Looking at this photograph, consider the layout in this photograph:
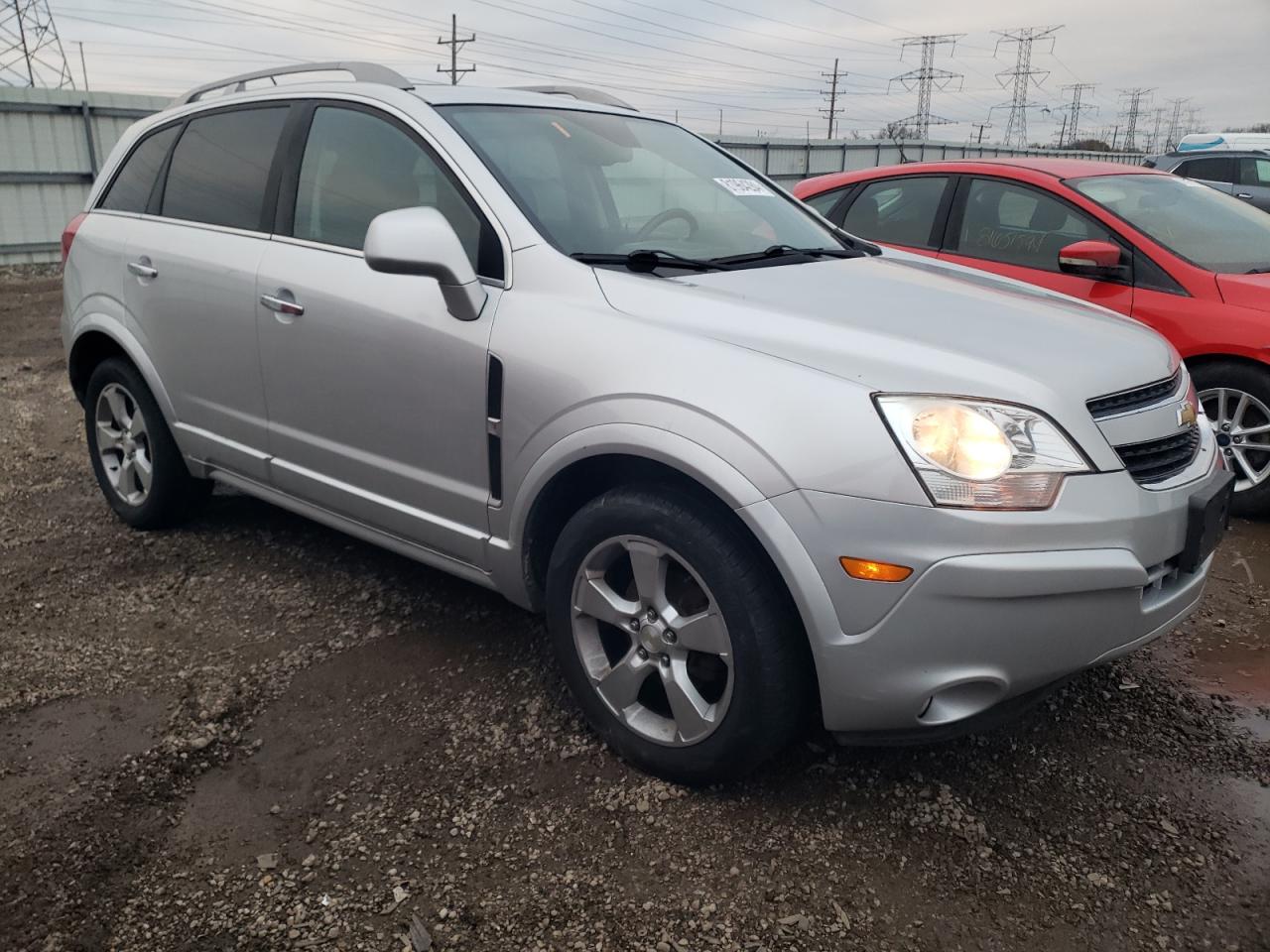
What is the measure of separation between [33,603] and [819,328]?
3018mm

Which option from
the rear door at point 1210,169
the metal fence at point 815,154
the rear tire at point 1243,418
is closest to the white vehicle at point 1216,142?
the metal fence at point 815,154

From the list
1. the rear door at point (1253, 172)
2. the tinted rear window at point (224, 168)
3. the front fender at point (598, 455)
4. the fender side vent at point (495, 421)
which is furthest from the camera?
the rear door at point (1253, 172)

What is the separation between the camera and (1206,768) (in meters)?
2.72

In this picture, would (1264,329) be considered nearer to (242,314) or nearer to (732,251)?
(732,251)

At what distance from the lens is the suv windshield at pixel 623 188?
2.95 m

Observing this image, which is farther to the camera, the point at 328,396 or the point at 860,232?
the point at 860,232

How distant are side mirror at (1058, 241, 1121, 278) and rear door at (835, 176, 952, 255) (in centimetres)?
79

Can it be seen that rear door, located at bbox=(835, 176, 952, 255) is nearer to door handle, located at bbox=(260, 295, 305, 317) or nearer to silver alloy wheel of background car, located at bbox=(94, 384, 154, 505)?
door handle, located at bbox=(260, 295, 305, 317)

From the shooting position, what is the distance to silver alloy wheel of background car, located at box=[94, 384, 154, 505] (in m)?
4.22

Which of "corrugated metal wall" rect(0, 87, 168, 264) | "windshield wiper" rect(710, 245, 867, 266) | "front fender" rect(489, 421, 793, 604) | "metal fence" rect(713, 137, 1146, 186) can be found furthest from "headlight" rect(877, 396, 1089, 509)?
"metal fence" rect(713, 137, 1146, 186)

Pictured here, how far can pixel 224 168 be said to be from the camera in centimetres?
380

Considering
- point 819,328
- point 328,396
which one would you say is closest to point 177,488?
point 328,396

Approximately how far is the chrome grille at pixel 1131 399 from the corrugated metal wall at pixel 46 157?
14415 mm

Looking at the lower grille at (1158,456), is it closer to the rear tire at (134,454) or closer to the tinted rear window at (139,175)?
the rear tire at (134,454)
